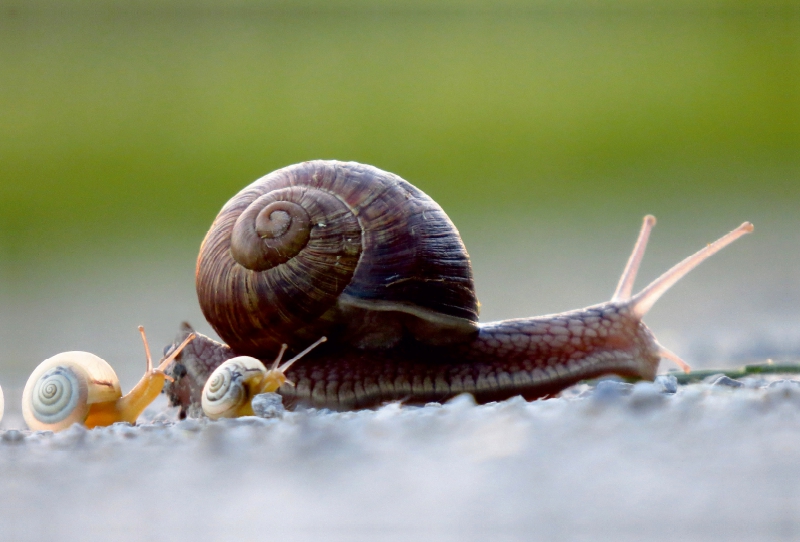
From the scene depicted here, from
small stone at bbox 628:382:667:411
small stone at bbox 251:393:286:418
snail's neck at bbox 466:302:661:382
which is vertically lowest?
small stone at bbox 251:393:286:418

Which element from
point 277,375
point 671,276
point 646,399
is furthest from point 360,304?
point 671,276

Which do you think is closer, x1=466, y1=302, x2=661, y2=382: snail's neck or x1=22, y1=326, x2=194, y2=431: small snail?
x1=22, y1=326, x2=194, y2=431: small snail

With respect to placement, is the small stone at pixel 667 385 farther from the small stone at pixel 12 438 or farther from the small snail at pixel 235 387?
the small stone at pixel 12 438

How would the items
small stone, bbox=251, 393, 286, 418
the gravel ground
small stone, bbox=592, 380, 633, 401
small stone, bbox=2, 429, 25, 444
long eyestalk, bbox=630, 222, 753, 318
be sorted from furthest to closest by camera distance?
long eyestalk, bbox=630, 222, 753, 318 → small stone, bbox=251, 393, 286, 418 → small stone, bbox=2, 429, 25, 444 → small stone, bbox=592, 380, 633, 401 → the gravel ground

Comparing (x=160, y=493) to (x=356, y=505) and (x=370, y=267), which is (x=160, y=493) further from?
(x=370, y=267)

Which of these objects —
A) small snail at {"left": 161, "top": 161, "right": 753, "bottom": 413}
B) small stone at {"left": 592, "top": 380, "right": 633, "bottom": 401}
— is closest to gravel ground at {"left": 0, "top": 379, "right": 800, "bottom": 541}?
small stone at {"left": 592, "top": 380, "right": 633, "bottom": 401}

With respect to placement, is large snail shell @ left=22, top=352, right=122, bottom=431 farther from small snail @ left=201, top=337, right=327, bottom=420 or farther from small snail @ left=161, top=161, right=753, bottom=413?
small snail @ left=161, top=161, right=753, bottom=413

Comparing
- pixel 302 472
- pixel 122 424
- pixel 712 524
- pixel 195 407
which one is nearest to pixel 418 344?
pixel 195 407
